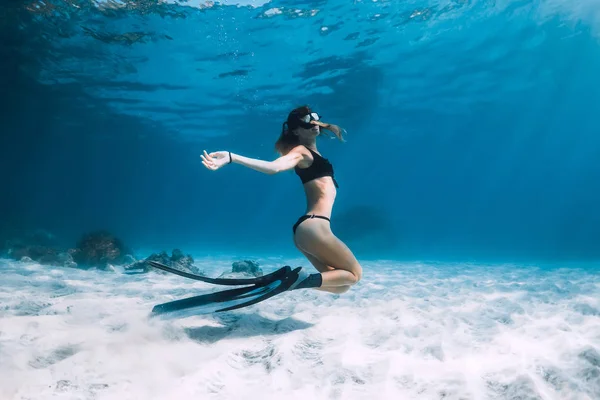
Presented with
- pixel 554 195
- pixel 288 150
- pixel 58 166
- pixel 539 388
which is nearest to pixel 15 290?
pixel 288 150

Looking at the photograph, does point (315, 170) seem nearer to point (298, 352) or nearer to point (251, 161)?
point (251, 161)

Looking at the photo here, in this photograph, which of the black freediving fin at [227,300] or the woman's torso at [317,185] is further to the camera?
the woman's torso at [317,185]

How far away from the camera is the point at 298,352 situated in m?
3.44

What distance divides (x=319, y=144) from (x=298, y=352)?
3571 centimetres

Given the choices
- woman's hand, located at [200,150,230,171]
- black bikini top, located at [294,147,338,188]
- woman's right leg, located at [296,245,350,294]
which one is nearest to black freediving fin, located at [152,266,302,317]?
woman's right leg, located at [296,245,350,294]

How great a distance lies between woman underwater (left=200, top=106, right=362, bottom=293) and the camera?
4089mm

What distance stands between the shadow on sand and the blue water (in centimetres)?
3

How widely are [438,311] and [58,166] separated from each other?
61.8 m

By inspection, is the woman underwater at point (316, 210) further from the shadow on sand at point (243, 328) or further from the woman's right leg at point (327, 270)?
the shadow on sand at point (243, 328)

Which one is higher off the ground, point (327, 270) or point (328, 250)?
point (328, 250)

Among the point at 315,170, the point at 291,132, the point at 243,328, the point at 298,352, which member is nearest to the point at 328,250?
the point at 315,170

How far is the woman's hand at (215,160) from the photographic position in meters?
3.08

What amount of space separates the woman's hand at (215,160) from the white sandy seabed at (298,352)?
1.72m

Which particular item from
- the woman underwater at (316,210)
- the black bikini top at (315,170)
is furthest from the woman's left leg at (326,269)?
the black bikini top at (315,170)
